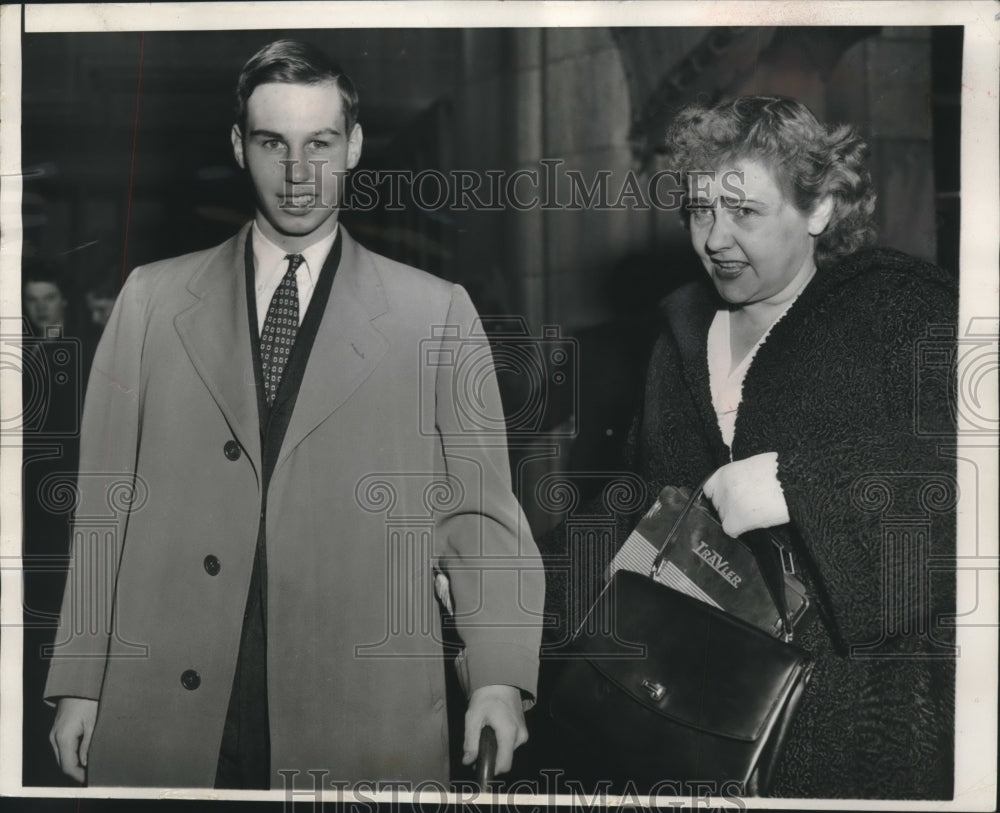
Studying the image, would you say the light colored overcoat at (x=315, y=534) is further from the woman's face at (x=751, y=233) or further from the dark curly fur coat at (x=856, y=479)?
the woman's face at (x=751, y=233)

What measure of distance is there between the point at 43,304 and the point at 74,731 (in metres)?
1.07

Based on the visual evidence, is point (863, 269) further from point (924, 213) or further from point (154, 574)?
point (154, 574)

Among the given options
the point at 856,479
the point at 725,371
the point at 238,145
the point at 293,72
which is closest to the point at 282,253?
the point at 238,145

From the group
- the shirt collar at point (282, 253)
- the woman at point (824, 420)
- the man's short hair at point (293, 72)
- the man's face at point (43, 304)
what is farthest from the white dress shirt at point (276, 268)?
the woman at point (824, 420)

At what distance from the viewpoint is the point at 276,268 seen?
2.59m

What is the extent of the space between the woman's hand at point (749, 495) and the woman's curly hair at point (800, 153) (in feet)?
1.67

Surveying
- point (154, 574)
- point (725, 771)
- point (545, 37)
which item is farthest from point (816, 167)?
point (154, 574)

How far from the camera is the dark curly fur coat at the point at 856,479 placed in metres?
2.48

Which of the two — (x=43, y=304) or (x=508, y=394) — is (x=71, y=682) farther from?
(x=508, y=394)

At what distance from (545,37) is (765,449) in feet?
3.77

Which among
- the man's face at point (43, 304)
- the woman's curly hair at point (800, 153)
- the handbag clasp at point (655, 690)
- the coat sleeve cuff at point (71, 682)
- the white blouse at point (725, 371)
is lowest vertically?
the coat sleeve cuff at point (71, 682)

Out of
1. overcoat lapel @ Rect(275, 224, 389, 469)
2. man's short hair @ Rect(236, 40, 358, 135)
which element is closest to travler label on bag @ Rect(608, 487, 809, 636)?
Result: overcoat lapel @ Rect(275, 224, 389, 469)

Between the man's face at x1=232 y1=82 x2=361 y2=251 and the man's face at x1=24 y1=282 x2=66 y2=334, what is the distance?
22.3 inches

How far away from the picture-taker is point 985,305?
2.60m
